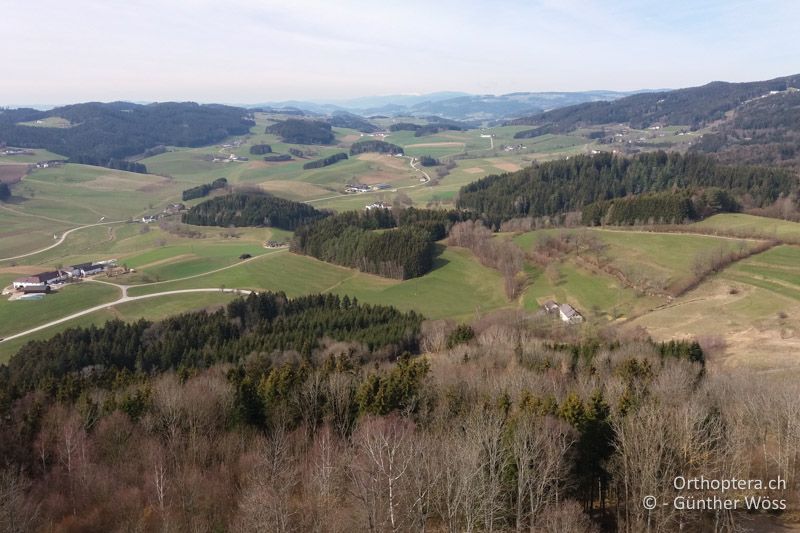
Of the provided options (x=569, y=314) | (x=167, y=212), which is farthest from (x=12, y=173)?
(x=569, y=314)

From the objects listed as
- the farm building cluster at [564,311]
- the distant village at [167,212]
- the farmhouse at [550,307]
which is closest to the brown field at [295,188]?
the distant village at [167,212]

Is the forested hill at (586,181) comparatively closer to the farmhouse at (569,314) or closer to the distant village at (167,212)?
the farmhouse at (569,314)

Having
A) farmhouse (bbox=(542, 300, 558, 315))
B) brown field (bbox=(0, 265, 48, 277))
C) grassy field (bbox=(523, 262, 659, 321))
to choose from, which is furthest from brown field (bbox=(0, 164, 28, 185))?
farmhouse (bbox=(542, 300, 558, 315))

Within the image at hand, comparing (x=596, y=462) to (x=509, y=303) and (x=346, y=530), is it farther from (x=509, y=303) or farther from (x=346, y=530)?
(x=509, y=303)

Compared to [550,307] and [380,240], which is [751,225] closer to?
[550,307]

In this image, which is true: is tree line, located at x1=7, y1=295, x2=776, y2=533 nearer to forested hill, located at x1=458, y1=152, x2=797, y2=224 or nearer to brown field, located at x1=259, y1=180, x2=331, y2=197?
forested hill, located at x1=458, y1=152, x2=797, y2=224

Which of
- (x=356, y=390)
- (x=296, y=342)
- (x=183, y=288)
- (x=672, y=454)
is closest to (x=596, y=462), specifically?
(x=672, y=454)
